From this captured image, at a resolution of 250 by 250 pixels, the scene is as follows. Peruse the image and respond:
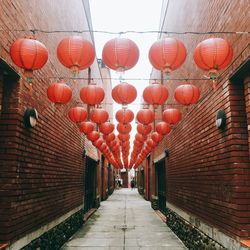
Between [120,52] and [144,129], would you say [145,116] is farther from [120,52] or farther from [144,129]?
[120,52]

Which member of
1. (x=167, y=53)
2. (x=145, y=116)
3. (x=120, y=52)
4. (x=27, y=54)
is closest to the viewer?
(x=27, y=54)

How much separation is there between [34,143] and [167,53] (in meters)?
3.27

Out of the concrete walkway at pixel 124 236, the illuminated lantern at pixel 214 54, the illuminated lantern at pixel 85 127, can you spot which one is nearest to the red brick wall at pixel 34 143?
the illuminated lantern at pixel 85 127

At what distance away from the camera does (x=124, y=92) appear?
619cm

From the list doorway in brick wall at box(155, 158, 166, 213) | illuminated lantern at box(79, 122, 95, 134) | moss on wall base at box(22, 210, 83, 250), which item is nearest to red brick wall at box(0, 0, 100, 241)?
moss on wall base at box(22, 210, 83, 250)

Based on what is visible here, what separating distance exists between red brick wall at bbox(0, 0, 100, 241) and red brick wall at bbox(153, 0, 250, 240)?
12.1ft

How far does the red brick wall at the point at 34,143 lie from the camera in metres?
4.57

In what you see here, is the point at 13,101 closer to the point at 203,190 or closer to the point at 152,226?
the point at 203,190

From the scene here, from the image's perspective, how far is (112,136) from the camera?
40.3 ft

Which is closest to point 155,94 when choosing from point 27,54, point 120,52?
point 120,52

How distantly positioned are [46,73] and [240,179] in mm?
4900

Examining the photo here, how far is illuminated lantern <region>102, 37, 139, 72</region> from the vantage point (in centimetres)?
430

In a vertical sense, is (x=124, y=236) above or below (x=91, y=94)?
below

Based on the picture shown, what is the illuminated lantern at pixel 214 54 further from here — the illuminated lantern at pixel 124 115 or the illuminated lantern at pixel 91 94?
the illuminated lantern at pixel 124 115
